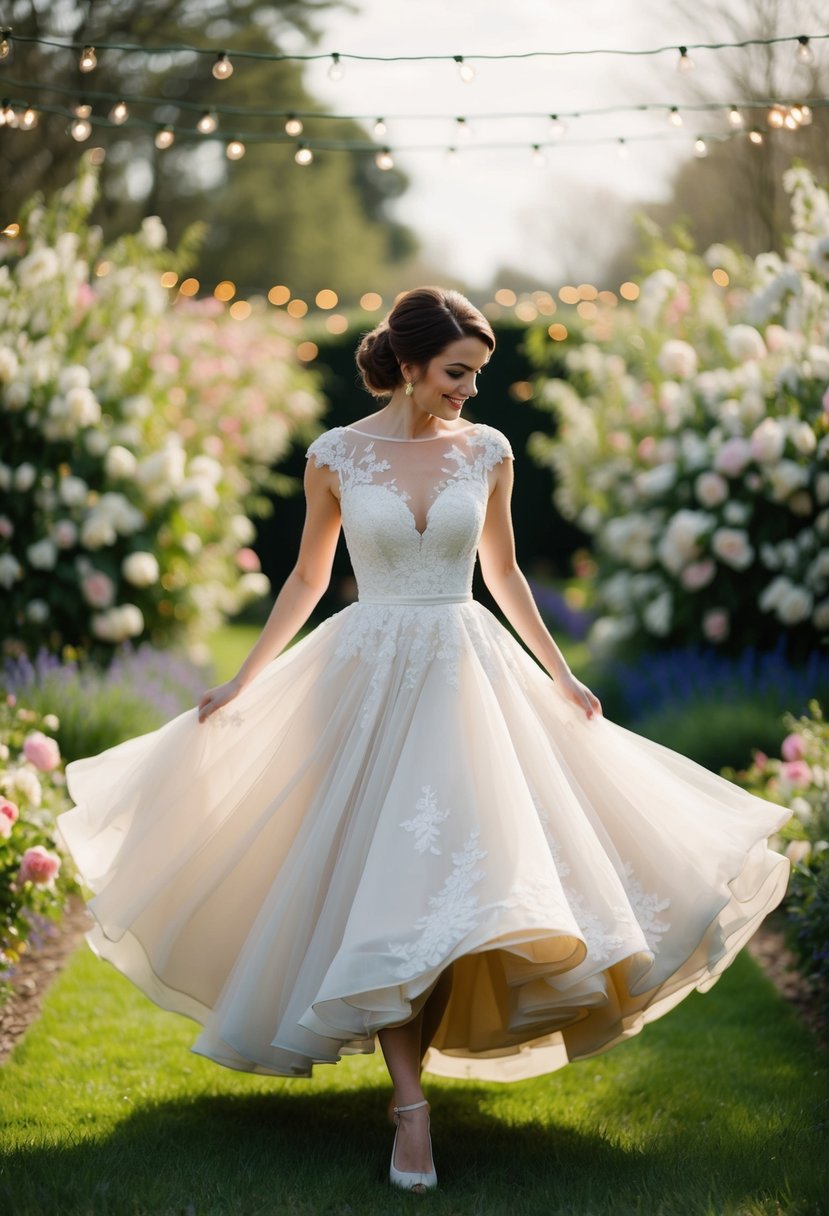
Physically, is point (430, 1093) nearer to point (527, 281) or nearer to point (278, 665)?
point (278, 665)

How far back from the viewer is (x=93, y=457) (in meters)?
7.67

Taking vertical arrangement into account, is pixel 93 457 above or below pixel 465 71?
below

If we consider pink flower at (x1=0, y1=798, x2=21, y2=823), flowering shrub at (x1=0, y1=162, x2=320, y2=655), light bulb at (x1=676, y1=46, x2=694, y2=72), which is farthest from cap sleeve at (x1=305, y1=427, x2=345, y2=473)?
flowering shrub at (x1=0, y1=162, x2=320, y2=655)

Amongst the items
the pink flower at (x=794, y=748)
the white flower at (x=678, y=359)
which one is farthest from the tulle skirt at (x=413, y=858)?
the white flower at (x=678, y=359)

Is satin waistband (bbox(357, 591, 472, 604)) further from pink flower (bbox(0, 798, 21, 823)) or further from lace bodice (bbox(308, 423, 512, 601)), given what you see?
pink flower (bbox(0, 798, 21, 823))

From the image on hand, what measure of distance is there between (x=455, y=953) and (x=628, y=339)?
279 inches

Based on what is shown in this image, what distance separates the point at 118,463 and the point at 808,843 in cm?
459

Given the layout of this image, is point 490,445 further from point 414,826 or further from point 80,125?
point 80,125

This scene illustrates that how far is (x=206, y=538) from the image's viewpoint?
8992 millimetres

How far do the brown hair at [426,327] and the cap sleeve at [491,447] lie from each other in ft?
0.72

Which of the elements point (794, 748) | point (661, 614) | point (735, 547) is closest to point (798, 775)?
point (794, 748)

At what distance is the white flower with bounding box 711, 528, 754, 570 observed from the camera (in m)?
7.32

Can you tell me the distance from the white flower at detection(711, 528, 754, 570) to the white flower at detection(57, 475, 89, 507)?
3.37 m

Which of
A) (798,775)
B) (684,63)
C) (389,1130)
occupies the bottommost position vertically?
(389,1130)
